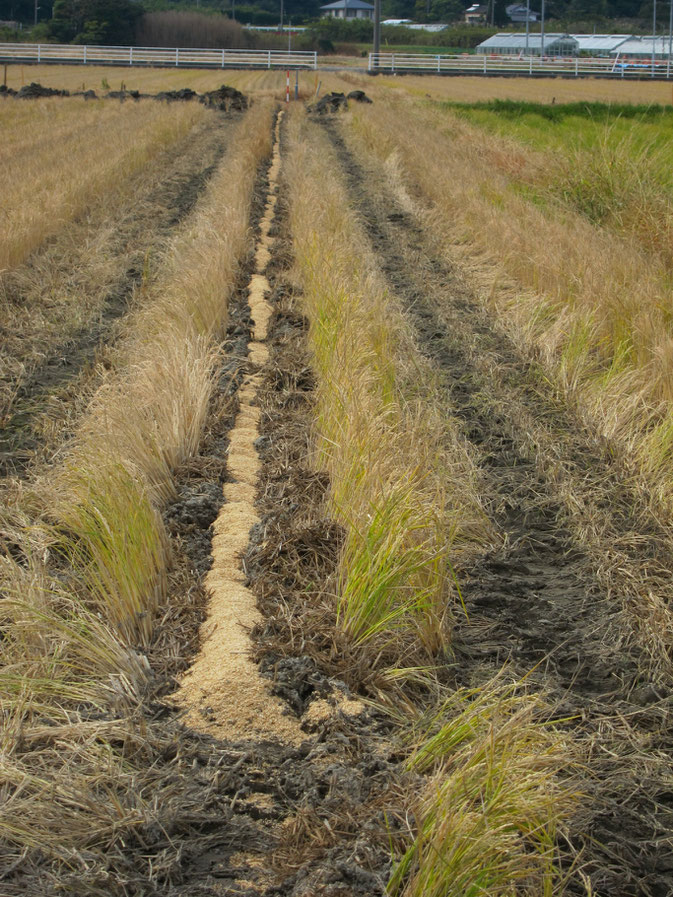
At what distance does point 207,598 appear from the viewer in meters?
3.64

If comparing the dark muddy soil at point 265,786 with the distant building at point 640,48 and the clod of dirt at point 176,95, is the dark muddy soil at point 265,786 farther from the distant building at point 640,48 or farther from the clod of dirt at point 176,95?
the distant building at point 640,48

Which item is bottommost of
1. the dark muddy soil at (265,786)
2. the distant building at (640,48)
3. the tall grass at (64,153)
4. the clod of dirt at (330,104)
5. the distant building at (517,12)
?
the dark muddy soil at (265,786)

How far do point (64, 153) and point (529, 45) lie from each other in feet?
247

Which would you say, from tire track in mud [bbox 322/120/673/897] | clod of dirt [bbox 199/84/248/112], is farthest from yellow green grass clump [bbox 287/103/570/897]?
clod of dirt [bbox 199/84/248/112]

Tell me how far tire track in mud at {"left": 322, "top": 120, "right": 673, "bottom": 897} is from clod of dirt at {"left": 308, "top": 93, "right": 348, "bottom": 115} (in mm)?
→ 24743

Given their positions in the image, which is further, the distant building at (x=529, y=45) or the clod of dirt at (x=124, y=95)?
the distant building at (x=529, y=45)

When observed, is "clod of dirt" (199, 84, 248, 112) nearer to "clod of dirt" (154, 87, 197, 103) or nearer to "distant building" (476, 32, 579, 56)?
"clod of dirt" (154, 87, 197, 103)

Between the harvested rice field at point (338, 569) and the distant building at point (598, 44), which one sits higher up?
the distant building at point (598, 44)

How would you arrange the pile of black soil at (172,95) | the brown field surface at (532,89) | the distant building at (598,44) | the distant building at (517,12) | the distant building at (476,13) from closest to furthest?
the pile of black soil at (172,95) → the brown field surface at (532,89) → the distant building at (598,44) → the distant building at (517,12) → the distant building at (476,13)

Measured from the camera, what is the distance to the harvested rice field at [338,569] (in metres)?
2.46

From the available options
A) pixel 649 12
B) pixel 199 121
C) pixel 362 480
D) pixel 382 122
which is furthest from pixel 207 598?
pixel 649 12

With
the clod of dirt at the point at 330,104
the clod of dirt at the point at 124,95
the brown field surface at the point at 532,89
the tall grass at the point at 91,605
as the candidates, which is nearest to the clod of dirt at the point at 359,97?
the clod of dirt at the point at 330,104

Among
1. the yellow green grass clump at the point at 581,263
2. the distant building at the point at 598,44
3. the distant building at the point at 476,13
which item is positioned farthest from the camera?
the distant building at the point at 476,13

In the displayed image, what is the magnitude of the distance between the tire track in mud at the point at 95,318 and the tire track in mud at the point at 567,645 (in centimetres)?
240
